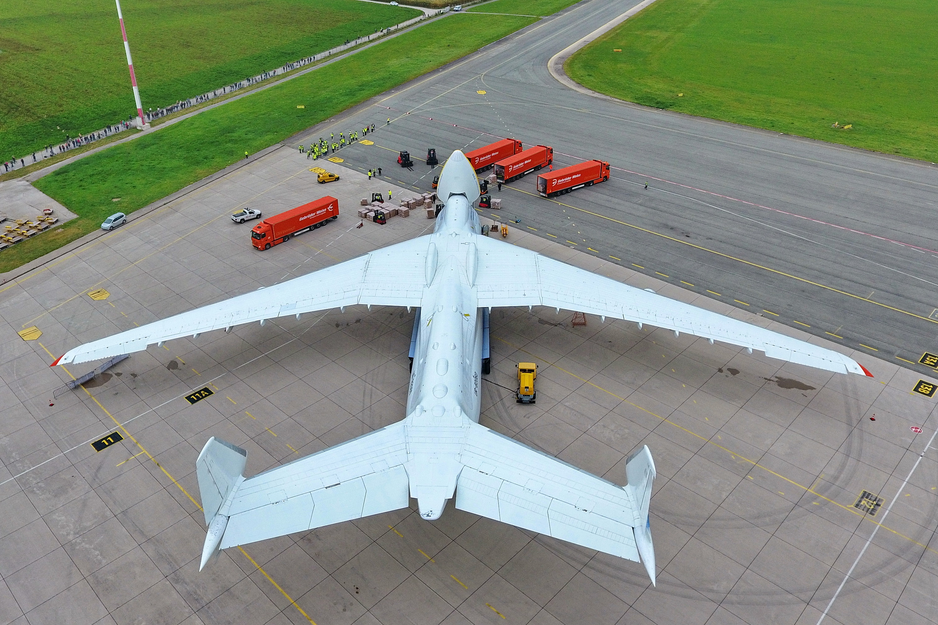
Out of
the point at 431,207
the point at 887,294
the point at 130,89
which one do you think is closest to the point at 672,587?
the point at 887,294

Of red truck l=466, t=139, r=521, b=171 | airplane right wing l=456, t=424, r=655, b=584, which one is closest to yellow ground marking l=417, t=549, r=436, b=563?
airplane right wing l=456, t=424, r=655, b=584

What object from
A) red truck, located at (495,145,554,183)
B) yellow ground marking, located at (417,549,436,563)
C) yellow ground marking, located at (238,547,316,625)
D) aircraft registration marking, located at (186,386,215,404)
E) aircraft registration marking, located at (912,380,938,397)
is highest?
red truck, located at (495,145,554,183)

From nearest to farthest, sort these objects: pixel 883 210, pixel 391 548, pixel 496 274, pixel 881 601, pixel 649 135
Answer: pixel 881 601, pixel 391 548, pixel 496 274, pixel 883 210, pixel 649 135

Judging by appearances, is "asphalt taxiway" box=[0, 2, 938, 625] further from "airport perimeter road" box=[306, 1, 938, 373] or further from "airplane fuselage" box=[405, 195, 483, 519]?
"airplane fuselage" box=[405, 195, 483, 519]

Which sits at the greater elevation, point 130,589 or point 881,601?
point 881,601

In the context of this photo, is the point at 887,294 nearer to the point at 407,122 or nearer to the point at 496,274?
the point at 496,274

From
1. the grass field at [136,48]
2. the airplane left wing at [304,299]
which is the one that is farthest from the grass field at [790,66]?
the airplane left wing at [304,299]

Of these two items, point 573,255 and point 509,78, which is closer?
point 573,255

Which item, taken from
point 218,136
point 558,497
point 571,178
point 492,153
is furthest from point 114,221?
point 558,497
